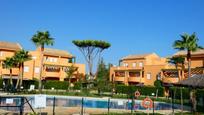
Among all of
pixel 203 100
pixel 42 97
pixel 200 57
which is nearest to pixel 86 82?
pixel 200 57

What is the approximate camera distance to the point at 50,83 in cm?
6994

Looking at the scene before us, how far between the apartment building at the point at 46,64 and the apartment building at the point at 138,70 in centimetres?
979

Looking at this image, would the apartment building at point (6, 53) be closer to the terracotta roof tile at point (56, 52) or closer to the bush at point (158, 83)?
the terracotta roof tile at point (56, 52)

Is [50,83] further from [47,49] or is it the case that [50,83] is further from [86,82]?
[47,49]

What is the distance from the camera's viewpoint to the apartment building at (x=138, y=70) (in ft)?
245

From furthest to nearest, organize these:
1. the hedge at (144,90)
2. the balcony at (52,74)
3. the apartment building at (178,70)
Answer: the balcony at (52,74) → the apartment building at (178,70) → the hedge at (144,90)

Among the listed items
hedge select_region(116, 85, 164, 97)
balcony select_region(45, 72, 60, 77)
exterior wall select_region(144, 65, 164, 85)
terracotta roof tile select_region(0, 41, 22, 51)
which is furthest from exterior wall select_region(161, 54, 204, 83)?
terracotta roof tile select_region(0, 41, 22, 51)

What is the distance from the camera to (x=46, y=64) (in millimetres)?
77375

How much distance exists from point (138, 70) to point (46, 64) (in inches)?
815

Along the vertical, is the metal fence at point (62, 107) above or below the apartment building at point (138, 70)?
below

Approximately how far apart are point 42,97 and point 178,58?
162 ft

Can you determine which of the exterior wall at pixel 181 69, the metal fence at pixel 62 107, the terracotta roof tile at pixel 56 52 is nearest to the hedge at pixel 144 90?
the exterior wall at pixel 181 69

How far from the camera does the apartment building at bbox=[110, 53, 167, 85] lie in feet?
245

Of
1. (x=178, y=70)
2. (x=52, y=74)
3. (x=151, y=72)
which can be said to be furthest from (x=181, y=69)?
(x=52, y=74)
